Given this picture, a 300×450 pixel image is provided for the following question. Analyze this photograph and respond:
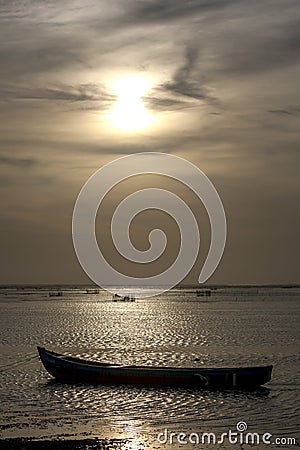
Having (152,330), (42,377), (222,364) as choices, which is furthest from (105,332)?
(42,377)

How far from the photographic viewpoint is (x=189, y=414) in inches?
1326

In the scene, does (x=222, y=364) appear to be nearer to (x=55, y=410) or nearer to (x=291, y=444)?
(x=55, y=410)

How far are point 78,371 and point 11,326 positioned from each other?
55.9 m

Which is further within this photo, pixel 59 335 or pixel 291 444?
pixel 59 335

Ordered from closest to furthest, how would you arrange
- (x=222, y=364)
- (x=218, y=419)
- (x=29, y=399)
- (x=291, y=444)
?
(x=291, y=444), (x=218, y=419), (x=29, y=399), (x=222, y=364)

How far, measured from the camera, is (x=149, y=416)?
33062 millimetres

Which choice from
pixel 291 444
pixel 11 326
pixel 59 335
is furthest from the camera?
pixel 11 326

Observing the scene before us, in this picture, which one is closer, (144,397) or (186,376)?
(144,397)

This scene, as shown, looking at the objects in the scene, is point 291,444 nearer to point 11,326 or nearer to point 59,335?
point 59,335

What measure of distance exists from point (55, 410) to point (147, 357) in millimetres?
24507

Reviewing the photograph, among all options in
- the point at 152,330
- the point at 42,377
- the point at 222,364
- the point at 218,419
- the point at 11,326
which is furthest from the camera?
the point at 11,326

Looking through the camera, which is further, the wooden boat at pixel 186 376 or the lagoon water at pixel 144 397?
the wooden boat at pixel 186 376

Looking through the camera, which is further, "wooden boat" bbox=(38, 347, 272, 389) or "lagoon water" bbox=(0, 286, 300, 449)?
"wooden boat" bbox=(38, 347, 272, 389)

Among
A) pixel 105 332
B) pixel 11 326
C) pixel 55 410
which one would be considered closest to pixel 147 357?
pixel 55 410
